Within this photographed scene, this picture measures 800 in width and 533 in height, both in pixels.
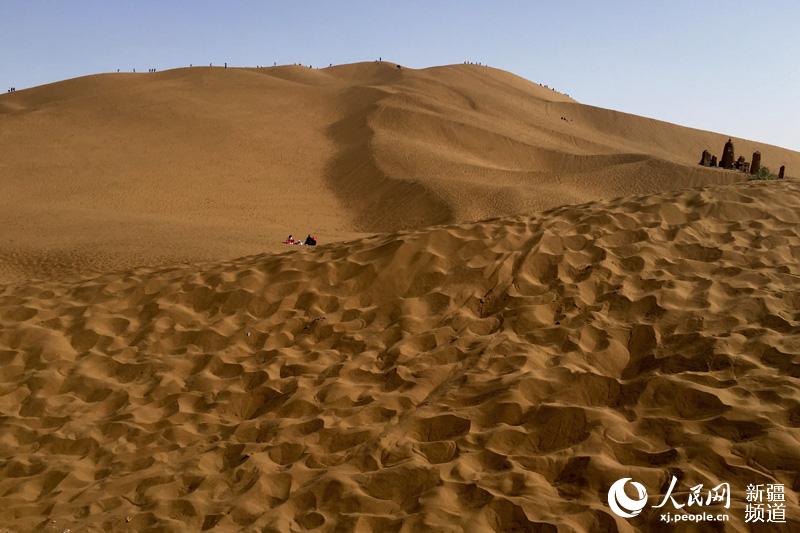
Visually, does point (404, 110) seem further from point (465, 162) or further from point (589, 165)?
point (589, 165)

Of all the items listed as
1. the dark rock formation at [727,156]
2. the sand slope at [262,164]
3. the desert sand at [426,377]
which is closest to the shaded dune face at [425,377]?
the desert sand at [426,377]

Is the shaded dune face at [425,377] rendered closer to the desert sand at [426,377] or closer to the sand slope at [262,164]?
the desert sand at [426,377]

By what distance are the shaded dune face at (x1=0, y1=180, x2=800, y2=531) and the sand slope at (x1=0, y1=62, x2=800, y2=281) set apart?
19.2 ft

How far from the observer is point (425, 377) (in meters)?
5.09

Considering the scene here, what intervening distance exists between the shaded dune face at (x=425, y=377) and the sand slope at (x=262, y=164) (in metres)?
5.86

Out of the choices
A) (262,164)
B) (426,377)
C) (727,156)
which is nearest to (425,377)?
(426,377)

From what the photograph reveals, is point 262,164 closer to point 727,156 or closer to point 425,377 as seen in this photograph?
point 727,156

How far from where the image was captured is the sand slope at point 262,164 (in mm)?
16219

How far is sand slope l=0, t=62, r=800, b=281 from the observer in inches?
639

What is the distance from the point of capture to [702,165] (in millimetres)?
26922

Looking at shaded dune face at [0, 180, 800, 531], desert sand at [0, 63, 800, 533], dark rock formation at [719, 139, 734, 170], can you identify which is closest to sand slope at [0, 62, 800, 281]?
dark rock formation at [719, 139, 734, 170]

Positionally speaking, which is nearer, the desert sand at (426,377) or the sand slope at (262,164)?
the desert sand at (426,377)

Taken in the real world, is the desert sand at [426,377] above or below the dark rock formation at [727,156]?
below

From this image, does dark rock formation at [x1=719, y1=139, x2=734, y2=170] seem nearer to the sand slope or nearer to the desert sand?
the sand slope
